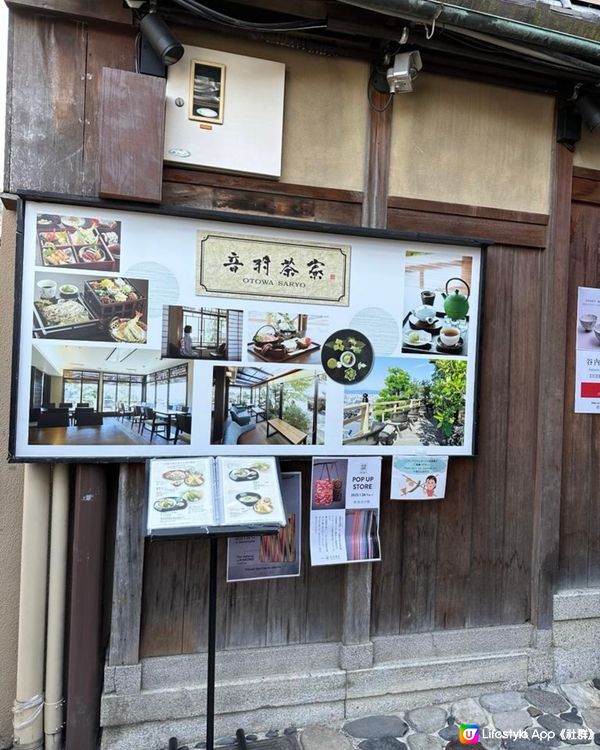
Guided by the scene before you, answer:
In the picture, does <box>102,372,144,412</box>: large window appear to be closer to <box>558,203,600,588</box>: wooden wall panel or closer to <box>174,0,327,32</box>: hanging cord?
<box>174,0,327,32</box>: hanging cord

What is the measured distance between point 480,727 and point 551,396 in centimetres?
205

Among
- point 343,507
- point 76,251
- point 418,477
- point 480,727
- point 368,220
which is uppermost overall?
point 368,220

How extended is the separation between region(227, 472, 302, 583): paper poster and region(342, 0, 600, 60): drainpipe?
2.50 meters

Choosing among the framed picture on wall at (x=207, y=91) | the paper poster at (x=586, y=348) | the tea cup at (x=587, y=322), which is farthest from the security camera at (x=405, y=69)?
the tea cup at (x=587, y=322)

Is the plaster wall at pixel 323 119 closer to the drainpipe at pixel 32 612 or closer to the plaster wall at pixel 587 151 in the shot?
the plaster wall at pixel 587 151

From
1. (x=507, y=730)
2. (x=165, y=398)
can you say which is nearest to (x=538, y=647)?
(x=507, y=730)

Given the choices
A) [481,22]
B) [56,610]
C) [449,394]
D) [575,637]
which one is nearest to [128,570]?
[56,610]

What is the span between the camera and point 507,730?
2.79 meters

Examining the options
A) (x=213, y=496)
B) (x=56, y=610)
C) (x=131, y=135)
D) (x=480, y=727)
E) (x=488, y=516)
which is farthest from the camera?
(x=488, y=516)

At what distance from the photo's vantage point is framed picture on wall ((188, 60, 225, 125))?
2615 millimetres

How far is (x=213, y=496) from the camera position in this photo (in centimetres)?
224

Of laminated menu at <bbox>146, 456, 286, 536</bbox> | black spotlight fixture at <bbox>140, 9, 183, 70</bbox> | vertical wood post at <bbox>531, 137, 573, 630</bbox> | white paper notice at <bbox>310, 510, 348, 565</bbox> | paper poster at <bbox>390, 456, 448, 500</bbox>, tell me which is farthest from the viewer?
vertical wood post at <bbox>531, 137, 573, 630</bbox>

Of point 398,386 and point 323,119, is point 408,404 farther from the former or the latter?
point 323,119

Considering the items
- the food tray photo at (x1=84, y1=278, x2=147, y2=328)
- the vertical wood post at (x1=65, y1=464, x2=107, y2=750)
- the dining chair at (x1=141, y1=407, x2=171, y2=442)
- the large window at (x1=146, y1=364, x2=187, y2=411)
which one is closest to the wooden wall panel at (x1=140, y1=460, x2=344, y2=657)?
the vertical wood post at (x1=65, y1=464, x2=107, y2=750)
